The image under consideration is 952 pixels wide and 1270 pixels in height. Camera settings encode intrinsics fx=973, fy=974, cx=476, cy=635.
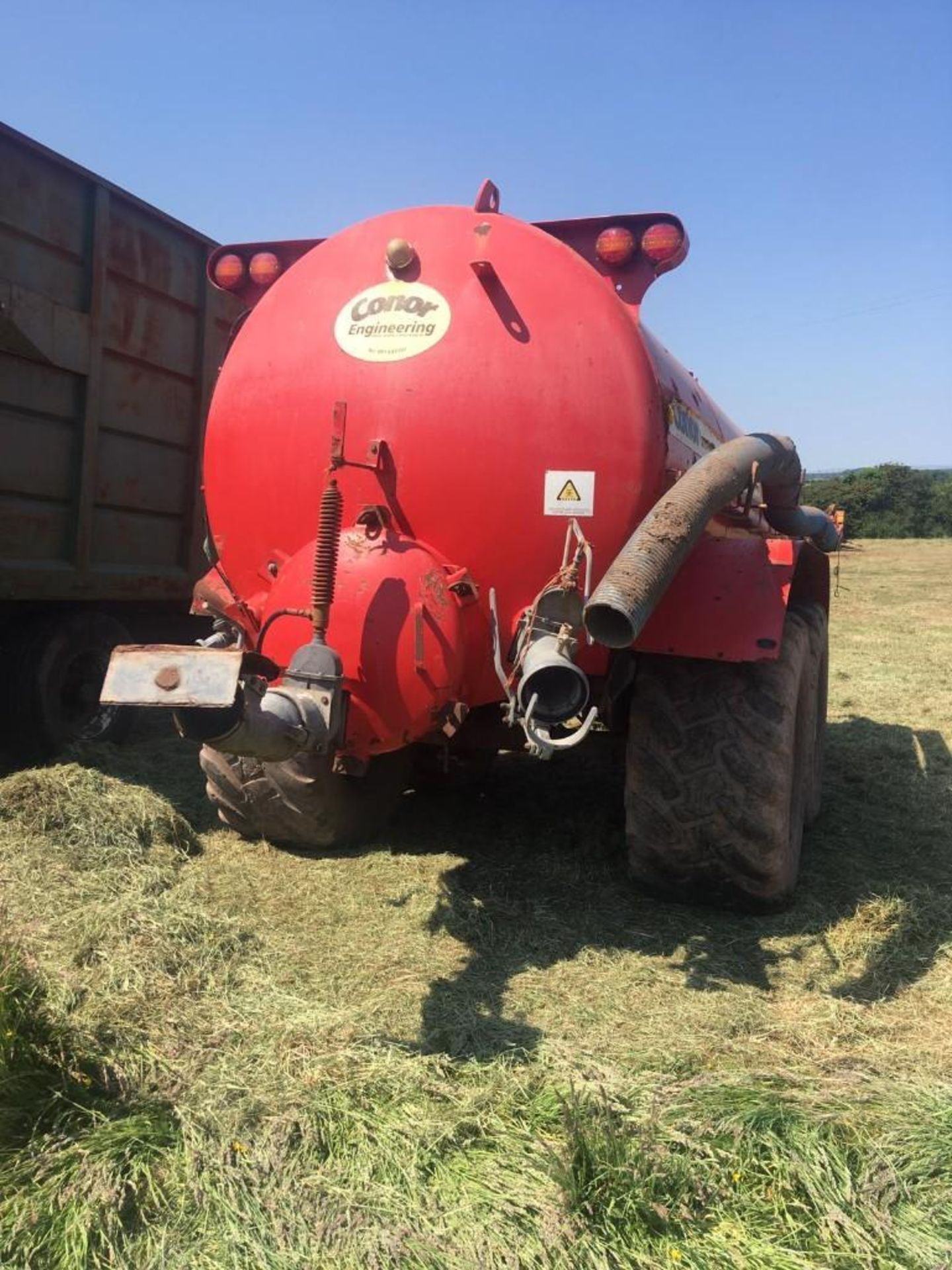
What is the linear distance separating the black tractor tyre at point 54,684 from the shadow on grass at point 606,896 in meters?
2.06

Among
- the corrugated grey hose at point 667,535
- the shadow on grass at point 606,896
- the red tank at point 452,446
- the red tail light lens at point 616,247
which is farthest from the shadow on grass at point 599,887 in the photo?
the red tail light lens at point 616,247

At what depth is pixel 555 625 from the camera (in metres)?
3.01

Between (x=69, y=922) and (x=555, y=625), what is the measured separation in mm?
1793

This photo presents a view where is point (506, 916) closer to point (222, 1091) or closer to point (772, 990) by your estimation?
point (772, 990)

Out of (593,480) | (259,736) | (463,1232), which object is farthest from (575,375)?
(463,1232)

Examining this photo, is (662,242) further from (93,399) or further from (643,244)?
(93,399)

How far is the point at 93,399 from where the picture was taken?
5.21 m

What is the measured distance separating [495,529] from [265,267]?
1.64 meters

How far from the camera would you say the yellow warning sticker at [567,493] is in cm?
305

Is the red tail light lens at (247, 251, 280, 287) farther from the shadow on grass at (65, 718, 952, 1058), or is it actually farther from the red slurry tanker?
the shadow on grass at (65, 718, 952, 1058)

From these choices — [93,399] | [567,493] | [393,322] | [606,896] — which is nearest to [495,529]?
[567,493]

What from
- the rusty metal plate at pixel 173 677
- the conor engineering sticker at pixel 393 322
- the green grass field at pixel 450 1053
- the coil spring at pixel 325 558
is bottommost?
the green grass field at pixel 450 1053

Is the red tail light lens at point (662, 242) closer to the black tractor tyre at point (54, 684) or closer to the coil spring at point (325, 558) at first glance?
the coil spring at point (325, 558)

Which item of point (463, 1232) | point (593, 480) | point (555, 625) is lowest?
point (463, 1232)
